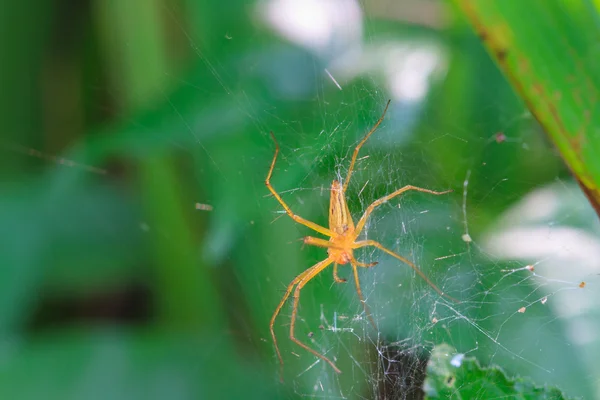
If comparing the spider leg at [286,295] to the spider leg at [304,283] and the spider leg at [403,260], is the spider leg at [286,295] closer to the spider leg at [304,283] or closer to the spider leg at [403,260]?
the spider leg at [304,283]

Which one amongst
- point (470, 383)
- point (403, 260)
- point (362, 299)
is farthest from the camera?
point (362, 299)

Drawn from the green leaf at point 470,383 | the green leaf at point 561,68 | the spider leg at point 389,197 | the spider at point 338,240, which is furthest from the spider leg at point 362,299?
the green leaf at point 561,68

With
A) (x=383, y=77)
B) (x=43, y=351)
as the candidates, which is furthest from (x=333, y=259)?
(x=43, y=351)

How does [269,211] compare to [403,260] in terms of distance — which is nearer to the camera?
[403,260]

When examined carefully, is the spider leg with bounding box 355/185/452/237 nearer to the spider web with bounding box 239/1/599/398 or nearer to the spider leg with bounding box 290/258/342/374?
the spider web with bounding box 239/1/599/398

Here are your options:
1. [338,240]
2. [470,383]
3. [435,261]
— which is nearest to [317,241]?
[338,240]

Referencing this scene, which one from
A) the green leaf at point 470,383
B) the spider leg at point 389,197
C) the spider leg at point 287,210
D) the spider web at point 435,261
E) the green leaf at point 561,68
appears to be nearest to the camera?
the green leaf at point 561,68

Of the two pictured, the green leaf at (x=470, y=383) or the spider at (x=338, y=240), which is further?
the spider at (x=338, y=240)

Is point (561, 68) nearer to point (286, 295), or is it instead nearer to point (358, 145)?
point (358, 145)
